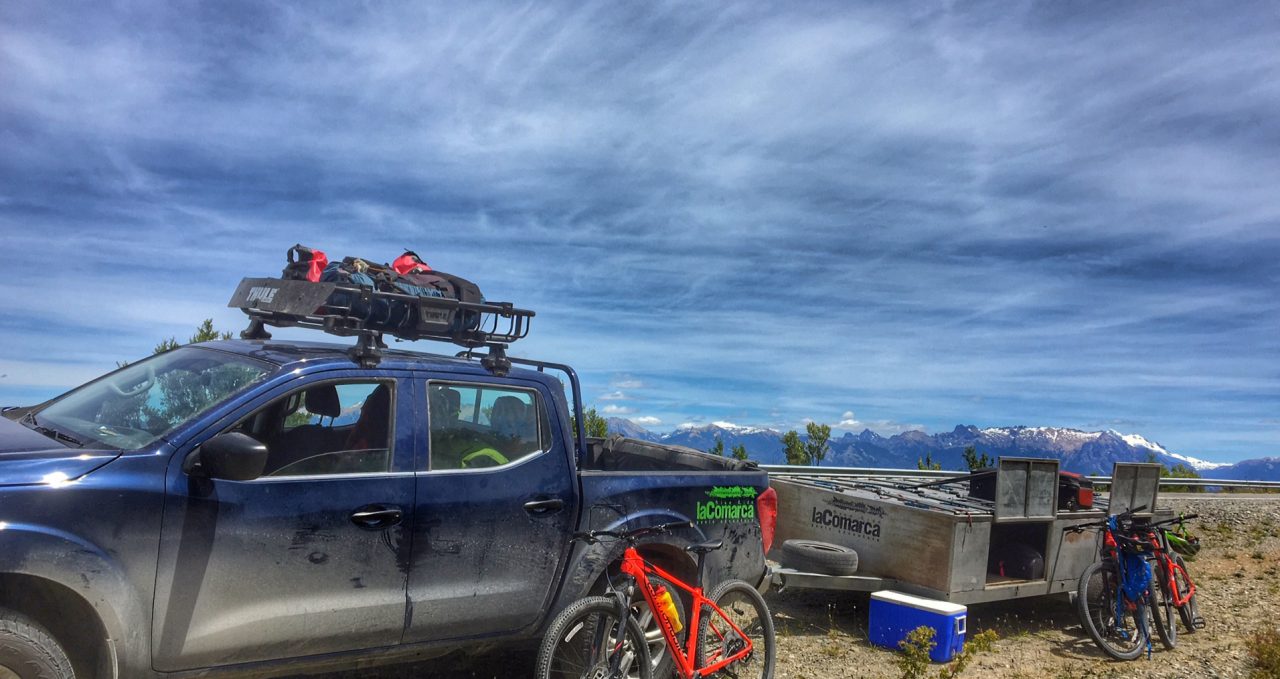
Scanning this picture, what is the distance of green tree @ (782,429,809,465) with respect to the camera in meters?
36.8

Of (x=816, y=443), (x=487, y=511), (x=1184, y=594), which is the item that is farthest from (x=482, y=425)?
(x=816, y=443)

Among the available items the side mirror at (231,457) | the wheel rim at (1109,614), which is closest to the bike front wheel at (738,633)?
the side mirror at (231,457)

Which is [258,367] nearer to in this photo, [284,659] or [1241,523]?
[284,659]

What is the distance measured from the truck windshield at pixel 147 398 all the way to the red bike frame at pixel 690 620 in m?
2.31

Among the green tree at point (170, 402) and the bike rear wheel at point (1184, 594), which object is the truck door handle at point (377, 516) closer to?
the green tree at point (170, 402)

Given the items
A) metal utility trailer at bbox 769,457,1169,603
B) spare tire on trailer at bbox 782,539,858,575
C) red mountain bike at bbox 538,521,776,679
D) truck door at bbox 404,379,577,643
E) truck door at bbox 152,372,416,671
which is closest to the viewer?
truck door at bbox 152,372,416,671

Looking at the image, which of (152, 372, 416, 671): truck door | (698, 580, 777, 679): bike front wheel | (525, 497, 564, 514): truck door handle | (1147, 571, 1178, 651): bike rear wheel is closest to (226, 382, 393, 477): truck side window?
(152, 372, 416, 671): truck door

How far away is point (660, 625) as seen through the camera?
543 cm

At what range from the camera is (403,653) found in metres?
4.75

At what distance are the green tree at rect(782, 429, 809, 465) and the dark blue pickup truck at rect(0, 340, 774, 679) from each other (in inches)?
1237

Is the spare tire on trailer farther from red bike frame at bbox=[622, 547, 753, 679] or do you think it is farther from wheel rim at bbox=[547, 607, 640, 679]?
wheel rim at bbox=[547, 607, 640, 679]

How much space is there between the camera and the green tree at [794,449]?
3678cm

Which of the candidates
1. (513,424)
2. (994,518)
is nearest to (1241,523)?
(994,518)

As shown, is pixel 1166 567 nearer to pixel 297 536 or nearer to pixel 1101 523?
pixel 1101 523
